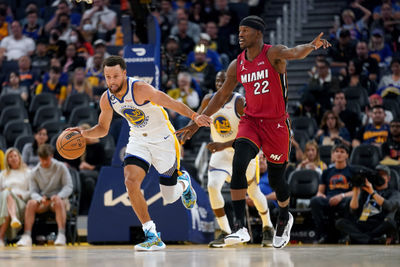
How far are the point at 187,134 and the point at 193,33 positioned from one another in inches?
366

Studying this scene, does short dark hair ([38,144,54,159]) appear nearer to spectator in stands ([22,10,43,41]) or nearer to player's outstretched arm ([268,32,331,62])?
player's outstretched arm ([268,32,331,62])

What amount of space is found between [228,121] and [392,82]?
5.26 m

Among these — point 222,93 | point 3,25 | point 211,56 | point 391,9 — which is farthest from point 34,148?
point 391,9

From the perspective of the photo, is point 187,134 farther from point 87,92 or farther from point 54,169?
point 87,92

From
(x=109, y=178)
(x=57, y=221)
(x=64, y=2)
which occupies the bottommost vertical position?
(x=57, y=221)

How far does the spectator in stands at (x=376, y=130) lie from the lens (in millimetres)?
11867

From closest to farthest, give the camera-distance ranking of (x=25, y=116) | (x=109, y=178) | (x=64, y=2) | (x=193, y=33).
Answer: (x=109, y=178), (x=25, y=116), (x=193, y=33), (x=64, y=2)

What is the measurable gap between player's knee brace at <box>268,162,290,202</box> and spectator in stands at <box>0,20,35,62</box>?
11006 mm

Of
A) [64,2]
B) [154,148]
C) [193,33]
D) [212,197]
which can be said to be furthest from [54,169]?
[64,2]

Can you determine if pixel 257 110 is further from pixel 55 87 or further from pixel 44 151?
pixel 55 87

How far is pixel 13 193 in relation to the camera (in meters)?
11.3

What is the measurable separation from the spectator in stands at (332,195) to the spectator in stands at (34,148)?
198 inches

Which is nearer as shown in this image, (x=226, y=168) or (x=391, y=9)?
(x=226, y=168)

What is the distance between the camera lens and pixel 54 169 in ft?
37.3
